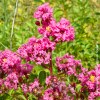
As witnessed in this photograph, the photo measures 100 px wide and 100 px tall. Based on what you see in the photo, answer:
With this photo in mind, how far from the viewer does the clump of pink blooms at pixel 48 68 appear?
2.47 meters

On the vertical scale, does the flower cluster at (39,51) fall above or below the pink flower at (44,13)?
below

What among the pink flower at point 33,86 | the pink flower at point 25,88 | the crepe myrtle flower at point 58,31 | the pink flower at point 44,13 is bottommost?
the pink flower at point 25,88

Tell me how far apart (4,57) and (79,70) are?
21.8 inches

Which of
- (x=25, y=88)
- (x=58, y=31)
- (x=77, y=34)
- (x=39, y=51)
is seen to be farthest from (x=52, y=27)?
(x=77, y=34)

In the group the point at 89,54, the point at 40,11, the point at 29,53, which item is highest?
the point at 40,11

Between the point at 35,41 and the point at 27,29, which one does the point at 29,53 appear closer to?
the point at 35,41

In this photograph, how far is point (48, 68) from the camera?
103 inches

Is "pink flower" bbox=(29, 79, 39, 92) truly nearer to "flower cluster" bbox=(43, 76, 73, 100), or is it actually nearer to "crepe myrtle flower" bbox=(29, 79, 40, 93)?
"crepe myrtle flower" bbox=(29, 79, 40, 93)

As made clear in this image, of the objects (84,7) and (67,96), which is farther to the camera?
(84,7)

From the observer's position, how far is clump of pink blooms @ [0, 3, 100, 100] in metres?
2.47

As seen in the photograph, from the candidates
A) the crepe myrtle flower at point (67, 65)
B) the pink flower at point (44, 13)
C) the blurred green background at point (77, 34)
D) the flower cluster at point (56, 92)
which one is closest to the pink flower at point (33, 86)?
the flower cluster at point (56, 92)

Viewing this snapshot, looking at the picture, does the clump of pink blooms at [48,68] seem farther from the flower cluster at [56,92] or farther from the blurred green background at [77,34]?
the blurred green background at [77,34]

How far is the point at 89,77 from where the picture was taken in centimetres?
266

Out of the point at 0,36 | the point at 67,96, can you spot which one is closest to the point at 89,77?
the point at 67,96
